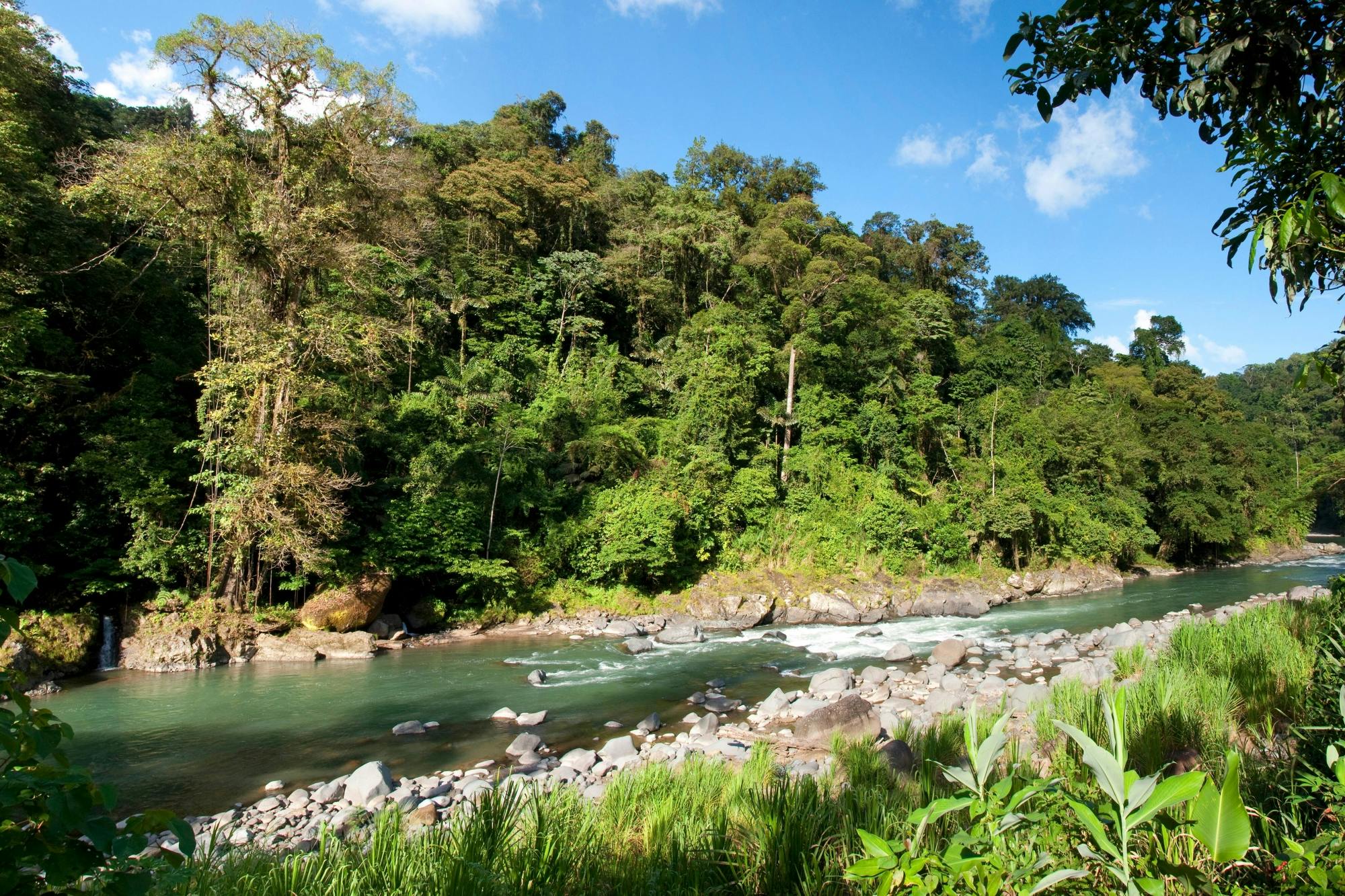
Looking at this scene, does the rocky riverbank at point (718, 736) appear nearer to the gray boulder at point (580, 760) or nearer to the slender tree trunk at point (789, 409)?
the gray boulder at point (580, 760)

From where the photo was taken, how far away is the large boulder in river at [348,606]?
46.0ft

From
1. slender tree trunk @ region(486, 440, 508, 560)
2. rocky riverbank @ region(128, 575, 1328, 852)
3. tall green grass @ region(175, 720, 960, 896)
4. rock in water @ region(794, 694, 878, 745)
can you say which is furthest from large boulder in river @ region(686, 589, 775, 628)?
tall green grass @ region(175, 720, 960, 896)

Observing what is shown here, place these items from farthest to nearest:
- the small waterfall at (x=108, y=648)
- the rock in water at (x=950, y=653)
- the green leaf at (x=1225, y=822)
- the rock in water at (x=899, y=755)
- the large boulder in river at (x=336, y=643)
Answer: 1. the large boulder in river at (x=336, y=643)
2. the rock in water at (x=950, y=653)
3. the small waterfall at (x=108, y=648)
4. the rock in water at (x=899, y=755)
5. the green leaf at (x=1225, y=822)

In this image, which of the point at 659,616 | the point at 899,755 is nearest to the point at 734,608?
the point at 659,616

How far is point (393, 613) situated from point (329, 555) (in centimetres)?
260

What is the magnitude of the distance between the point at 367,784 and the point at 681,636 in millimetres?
9377

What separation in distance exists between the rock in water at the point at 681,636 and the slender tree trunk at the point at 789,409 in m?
9.08

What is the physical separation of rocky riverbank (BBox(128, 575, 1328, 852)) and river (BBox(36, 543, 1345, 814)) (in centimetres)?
43

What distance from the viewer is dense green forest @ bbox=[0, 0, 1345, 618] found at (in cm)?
1305

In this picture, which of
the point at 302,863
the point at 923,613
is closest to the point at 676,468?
the point at 923,613

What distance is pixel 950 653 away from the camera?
41.0 feet

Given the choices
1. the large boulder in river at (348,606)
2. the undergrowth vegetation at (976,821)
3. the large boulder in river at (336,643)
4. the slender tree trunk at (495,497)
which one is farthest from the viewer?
the slender tree trunk at (495,497)

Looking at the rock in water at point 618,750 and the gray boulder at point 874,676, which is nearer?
the rock in water at point 618,750

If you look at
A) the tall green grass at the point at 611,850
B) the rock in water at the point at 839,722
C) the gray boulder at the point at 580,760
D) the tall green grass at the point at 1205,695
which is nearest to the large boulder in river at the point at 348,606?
the gray boulder at the point at 580,760
